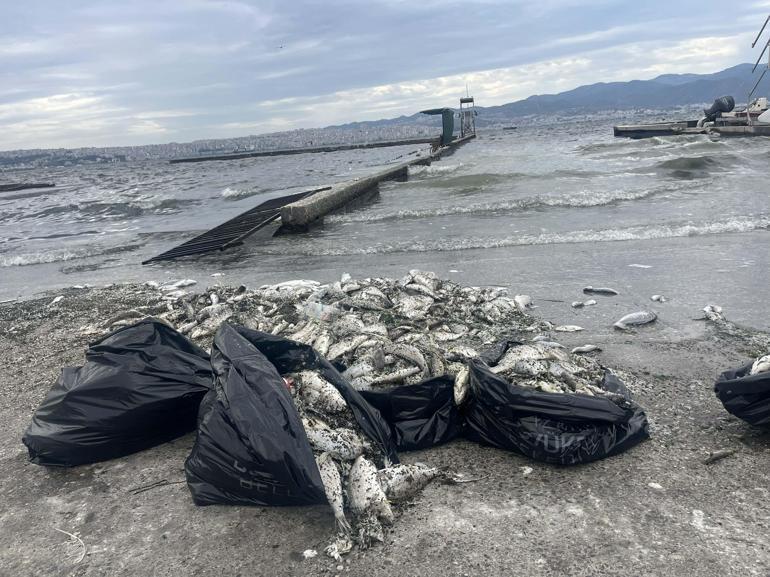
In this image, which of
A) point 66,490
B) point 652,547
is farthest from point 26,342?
point 652,547

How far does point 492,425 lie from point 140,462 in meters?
2.07

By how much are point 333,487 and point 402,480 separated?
14.1 inches

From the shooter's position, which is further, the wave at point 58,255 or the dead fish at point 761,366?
the wave at point 58,255

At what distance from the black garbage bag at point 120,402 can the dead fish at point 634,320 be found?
3662mm

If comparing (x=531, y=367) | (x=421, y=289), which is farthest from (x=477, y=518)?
(x=421, y=289)

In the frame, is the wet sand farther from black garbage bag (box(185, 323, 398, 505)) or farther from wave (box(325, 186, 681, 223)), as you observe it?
wave (box(325, 186, 681, 223))

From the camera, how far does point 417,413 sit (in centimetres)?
313

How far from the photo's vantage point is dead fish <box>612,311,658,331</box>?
195 inches

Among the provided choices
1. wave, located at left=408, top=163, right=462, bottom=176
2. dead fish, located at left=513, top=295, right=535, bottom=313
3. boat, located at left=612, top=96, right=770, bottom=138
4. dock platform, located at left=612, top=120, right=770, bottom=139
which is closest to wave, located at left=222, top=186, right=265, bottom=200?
wave, located at left=408, top=163, right=462, bottom=176

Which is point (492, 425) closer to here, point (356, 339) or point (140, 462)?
point (356, 339)

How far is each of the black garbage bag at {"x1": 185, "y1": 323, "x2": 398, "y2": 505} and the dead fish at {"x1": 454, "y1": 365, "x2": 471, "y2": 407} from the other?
19.4 inches

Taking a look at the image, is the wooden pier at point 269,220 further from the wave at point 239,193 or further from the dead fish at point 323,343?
the dead fish at point 323,343

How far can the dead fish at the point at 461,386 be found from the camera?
3162 mm

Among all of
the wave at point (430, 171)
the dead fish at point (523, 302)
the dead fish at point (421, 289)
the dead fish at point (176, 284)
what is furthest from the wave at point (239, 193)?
the dead fish at point (523, 302)
